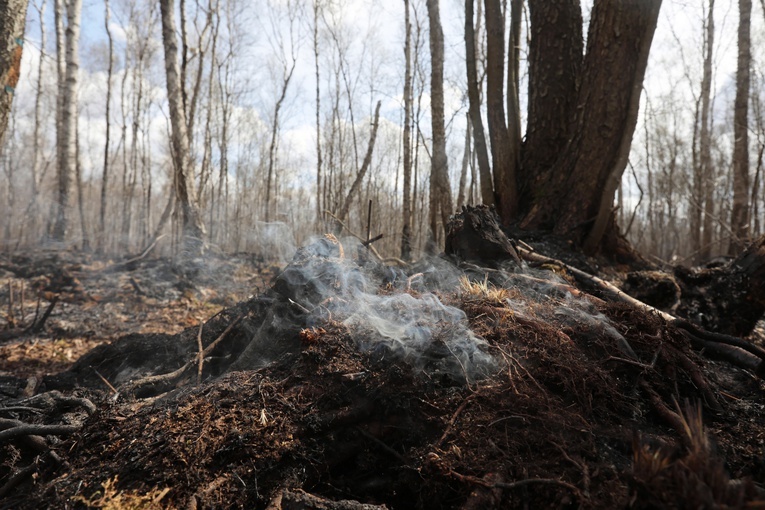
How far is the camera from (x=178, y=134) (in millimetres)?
8203

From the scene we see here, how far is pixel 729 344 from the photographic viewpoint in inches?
97.7

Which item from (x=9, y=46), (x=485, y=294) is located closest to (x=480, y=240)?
(x=485, y=294)

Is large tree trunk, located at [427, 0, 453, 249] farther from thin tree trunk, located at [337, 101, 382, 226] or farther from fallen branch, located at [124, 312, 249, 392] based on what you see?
fallen branch, located at [124, 312, 249, 392]

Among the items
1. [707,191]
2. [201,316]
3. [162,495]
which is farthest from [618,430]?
[707,191]

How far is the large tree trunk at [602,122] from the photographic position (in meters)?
4.73

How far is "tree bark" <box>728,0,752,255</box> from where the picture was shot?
8703mm

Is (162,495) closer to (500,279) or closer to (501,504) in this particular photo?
(501,504)

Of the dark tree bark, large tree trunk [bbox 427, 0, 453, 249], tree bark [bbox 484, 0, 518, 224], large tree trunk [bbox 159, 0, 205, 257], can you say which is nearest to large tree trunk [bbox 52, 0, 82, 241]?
large tree trunk [bbox 159, 0, 205, 257]

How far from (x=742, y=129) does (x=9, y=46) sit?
13.4 m

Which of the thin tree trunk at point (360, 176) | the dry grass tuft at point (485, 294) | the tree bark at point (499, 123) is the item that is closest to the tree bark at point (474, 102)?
the tree bark at point (499, 123)

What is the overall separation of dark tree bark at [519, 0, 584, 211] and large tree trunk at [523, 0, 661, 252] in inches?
14.5

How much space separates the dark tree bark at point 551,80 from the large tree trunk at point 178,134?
6658mm

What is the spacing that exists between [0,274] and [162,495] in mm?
8503

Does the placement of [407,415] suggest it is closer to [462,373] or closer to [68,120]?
[462,373]
